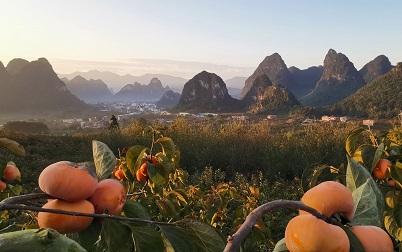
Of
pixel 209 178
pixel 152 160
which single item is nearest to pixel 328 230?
pixel 152 160

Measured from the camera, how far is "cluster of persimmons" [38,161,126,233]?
631mm

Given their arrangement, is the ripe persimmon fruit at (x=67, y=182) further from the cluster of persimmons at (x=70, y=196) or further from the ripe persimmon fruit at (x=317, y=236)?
the ripe persimmon fruit at (x=317, y=236)

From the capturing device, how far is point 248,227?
0.39 m

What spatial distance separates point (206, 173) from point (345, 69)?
8083 cm

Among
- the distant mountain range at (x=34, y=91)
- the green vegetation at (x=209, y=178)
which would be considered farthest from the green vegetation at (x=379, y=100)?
the distant mountain range at (x=34, y=91)

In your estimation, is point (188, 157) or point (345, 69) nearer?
point (188, 157)

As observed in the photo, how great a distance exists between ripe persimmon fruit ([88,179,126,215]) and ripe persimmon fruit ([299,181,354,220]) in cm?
36

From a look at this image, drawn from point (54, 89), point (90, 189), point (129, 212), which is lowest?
point (54, 89)

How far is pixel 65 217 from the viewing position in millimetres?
634

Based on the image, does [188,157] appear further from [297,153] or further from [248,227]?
[248,227]

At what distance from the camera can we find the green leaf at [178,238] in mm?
675

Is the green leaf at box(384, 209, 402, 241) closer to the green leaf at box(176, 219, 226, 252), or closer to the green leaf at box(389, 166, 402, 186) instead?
the green leaf at box(389, 166, 402, 186)

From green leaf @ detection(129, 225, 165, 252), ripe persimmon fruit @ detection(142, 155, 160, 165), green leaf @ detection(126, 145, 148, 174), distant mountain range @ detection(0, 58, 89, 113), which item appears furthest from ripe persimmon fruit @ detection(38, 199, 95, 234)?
distant mountain range @ detection(0, 58, 89, 113)

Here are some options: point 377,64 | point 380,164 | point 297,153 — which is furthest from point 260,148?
point 377,64
